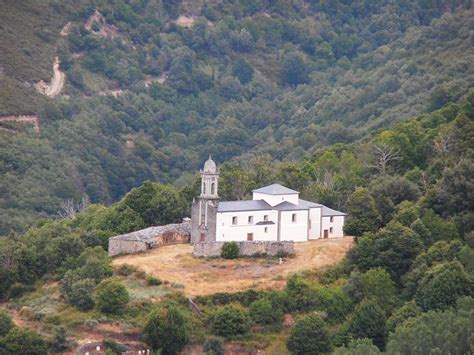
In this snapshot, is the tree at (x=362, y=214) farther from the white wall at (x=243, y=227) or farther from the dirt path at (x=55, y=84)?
the dirt path at (x=55, y=84)

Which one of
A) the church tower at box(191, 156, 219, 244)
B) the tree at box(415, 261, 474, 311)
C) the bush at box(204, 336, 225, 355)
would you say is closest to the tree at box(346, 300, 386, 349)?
the tree at box(415, 261, 474, 311)

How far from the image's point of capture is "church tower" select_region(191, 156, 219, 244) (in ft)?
257

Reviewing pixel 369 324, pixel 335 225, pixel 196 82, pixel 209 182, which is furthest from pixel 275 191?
pixel 196 82

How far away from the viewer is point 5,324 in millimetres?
71750

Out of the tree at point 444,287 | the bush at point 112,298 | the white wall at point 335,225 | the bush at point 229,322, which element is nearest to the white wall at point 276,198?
the white wall at point 335,225

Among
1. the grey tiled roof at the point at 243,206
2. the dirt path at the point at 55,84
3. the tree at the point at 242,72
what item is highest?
the tree at the point at 242,72

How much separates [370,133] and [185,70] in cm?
4523

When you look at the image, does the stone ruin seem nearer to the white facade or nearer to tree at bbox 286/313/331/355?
the white facade

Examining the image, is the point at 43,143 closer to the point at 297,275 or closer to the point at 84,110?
the point at 84,110

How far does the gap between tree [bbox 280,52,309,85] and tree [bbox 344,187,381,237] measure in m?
84.2

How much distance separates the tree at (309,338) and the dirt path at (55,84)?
76.8m

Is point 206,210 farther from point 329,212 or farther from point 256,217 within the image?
point 329,212

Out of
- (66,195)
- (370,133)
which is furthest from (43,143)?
(370,133)

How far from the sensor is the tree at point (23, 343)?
69.8 meters
